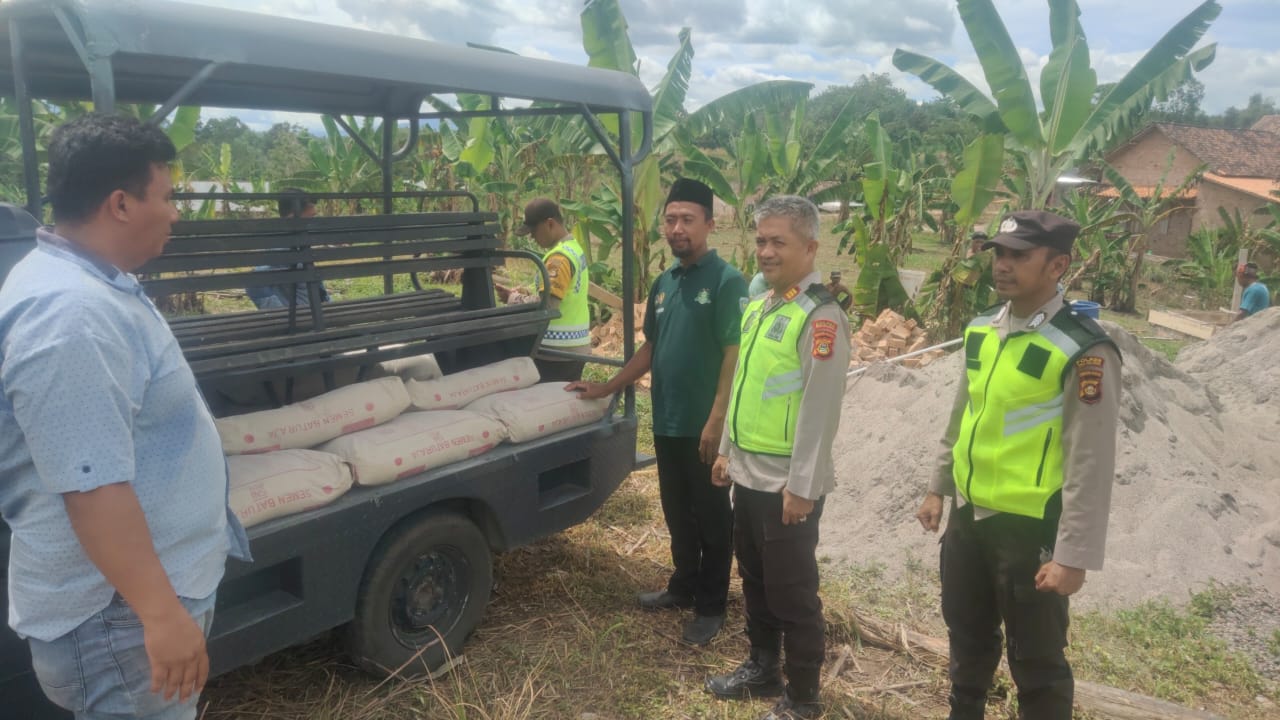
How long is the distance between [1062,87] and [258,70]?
22.5ft

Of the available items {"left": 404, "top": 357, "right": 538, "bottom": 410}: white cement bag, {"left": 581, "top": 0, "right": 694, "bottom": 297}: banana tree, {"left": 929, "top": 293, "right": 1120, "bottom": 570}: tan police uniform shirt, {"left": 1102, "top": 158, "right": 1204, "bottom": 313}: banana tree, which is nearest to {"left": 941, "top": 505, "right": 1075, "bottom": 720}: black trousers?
{"left": 929, "top": 293, "right": 1120, "bottom": 570}: tan police uniform shirt

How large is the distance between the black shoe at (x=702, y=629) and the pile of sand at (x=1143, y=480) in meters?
1.35

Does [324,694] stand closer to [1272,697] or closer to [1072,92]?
[1272,697]

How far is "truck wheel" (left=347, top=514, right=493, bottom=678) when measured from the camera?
3.08 meters

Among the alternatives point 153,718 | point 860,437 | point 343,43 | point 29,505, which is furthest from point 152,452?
point 860,437

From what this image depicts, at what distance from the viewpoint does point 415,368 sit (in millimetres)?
3791

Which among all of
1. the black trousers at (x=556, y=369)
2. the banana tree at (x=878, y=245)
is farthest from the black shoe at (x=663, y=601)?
the banana tree at (x=878, y=245)

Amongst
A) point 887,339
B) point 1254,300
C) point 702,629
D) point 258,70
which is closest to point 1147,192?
point 1254,300

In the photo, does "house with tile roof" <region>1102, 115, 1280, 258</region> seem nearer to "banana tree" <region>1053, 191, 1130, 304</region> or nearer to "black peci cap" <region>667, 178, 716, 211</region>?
"banana tree" <region>1053, 191, 1130, 304</region>

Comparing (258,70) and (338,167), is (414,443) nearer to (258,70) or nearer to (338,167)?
(258,70)

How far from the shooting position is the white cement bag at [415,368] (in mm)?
3756

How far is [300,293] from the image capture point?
5934mm

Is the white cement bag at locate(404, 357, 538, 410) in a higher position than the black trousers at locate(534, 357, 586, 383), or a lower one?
higher

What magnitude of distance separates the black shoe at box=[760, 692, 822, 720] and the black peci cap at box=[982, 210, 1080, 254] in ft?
5.84
